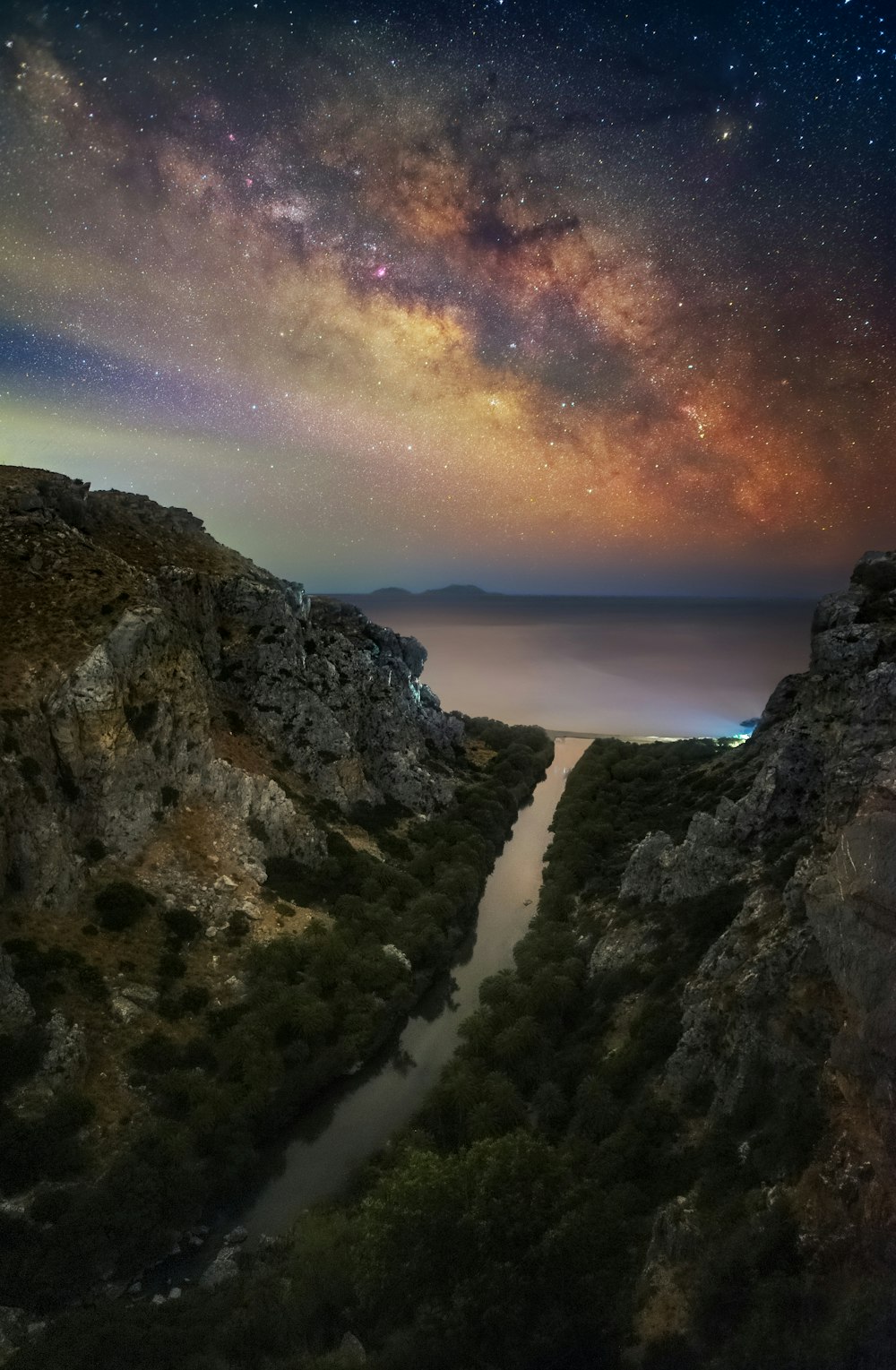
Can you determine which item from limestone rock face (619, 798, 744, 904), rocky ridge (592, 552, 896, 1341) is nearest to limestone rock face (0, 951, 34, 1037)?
rocky ridge (592, 552, 896, 1341)

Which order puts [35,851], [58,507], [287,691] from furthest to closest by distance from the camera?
[287,691], [58,507], [35,851]

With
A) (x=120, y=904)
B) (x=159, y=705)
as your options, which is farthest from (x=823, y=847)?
(x=159, y=705)

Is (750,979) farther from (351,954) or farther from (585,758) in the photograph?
(585,758)

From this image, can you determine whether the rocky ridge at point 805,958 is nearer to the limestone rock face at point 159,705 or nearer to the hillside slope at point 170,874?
the hillside slope at point 170,874

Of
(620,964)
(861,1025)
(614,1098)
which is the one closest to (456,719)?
(620,964)

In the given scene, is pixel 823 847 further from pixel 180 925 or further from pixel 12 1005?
pixel 12 1005

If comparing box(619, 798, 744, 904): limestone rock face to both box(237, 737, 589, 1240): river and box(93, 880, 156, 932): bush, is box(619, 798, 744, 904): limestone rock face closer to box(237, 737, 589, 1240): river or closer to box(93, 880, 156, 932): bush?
box(237, 737, 589, 1240): river

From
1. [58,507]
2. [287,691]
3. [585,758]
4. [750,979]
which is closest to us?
[750,979]

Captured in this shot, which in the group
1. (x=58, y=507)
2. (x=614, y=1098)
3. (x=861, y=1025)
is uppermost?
(x=58, y=507)
